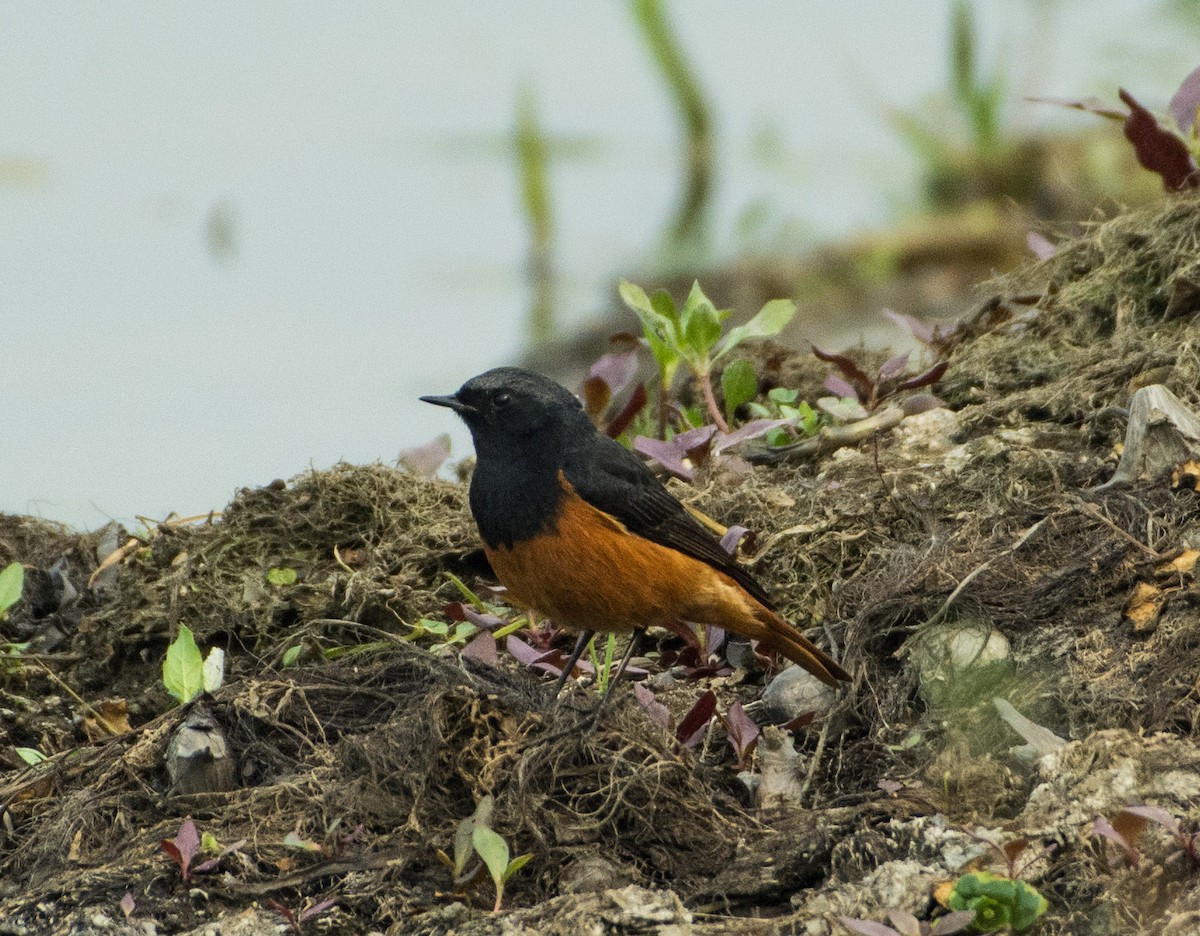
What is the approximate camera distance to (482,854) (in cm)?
331

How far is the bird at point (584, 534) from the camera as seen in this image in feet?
14.5

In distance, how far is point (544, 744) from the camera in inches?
146

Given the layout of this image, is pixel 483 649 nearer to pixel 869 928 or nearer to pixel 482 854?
pixel 482 854

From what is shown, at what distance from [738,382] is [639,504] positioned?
5.37 feet

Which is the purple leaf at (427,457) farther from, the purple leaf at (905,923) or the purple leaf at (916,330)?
the purple leaf at (905,923)

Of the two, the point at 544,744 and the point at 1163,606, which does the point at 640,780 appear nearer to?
the point at 544,744

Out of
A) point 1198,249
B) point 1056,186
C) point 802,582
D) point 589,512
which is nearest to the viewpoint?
point 589,512

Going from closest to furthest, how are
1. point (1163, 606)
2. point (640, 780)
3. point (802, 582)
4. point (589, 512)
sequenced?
1. point (640, 780)
2. point (1163, 606)
3. point (589, 512)
4. point (802, 582)

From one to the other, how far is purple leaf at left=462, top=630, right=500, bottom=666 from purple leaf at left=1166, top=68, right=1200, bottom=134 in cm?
361

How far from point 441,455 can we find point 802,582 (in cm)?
183

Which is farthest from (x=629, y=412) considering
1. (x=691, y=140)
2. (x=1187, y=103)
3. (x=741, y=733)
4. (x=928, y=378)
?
(x=691, y=140)

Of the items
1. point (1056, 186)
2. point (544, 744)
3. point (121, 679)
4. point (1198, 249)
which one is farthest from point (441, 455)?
point (1056, 186)

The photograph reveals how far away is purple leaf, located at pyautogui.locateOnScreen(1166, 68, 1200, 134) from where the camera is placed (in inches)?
239

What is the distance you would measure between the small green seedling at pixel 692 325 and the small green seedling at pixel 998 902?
2.99 m
